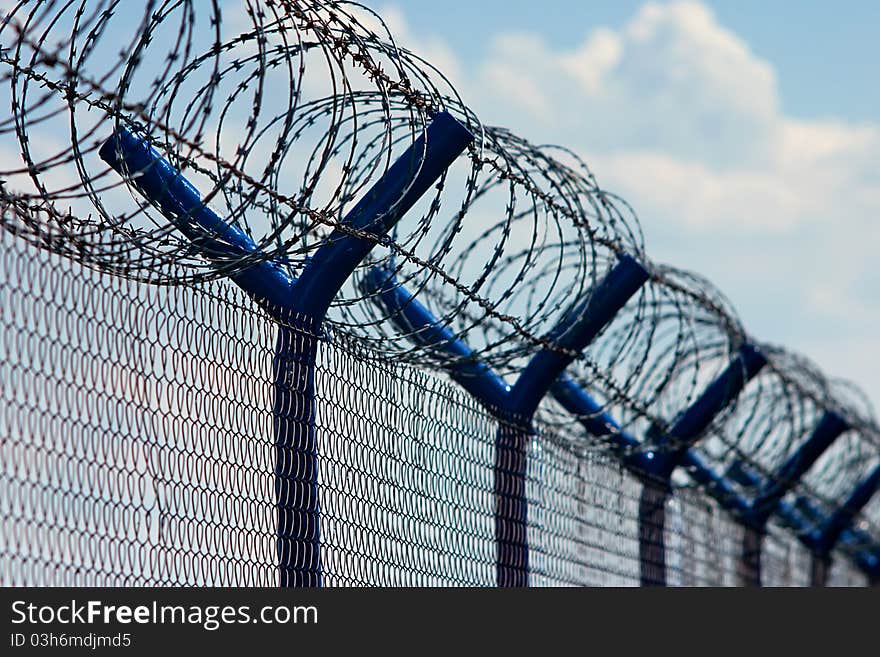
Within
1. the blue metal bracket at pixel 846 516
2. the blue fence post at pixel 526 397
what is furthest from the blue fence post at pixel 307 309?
the blue metal bracket at pixel 846 516

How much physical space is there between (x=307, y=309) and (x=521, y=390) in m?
1.67

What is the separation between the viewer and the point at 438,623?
12.9 feet

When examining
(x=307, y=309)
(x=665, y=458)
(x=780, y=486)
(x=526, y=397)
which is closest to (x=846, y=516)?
(x=780, y=486)

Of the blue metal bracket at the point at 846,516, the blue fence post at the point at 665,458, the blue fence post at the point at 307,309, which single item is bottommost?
the blue fence post at the point at 307,309

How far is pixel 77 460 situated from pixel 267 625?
0.69 metres

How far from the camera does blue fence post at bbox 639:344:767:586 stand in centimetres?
725

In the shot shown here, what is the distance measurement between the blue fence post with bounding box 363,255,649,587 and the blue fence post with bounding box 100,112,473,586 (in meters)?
1.06

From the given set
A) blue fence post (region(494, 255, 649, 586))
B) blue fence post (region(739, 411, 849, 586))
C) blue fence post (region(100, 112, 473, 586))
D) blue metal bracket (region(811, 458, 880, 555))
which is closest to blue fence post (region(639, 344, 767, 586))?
blue fence post (region(494, 255, 649, 586))

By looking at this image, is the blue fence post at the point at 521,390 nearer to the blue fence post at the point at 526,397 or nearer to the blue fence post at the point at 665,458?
the blue fence post at the point at 526,397

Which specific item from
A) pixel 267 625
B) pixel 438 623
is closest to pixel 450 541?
pixel 438 623

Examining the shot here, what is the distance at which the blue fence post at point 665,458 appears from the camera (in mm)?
7250

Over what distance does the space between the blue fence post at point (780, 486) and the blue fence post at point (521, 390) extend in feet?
10.8

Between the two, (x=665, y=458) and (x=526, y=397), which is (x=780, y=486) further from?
(x=526, y=397)

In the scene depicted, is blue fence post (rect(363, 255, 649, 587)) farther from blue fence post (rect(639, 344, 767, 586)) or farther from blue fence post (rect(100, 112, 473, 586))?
blue fence post (rect(639, 344, 767, 586))
